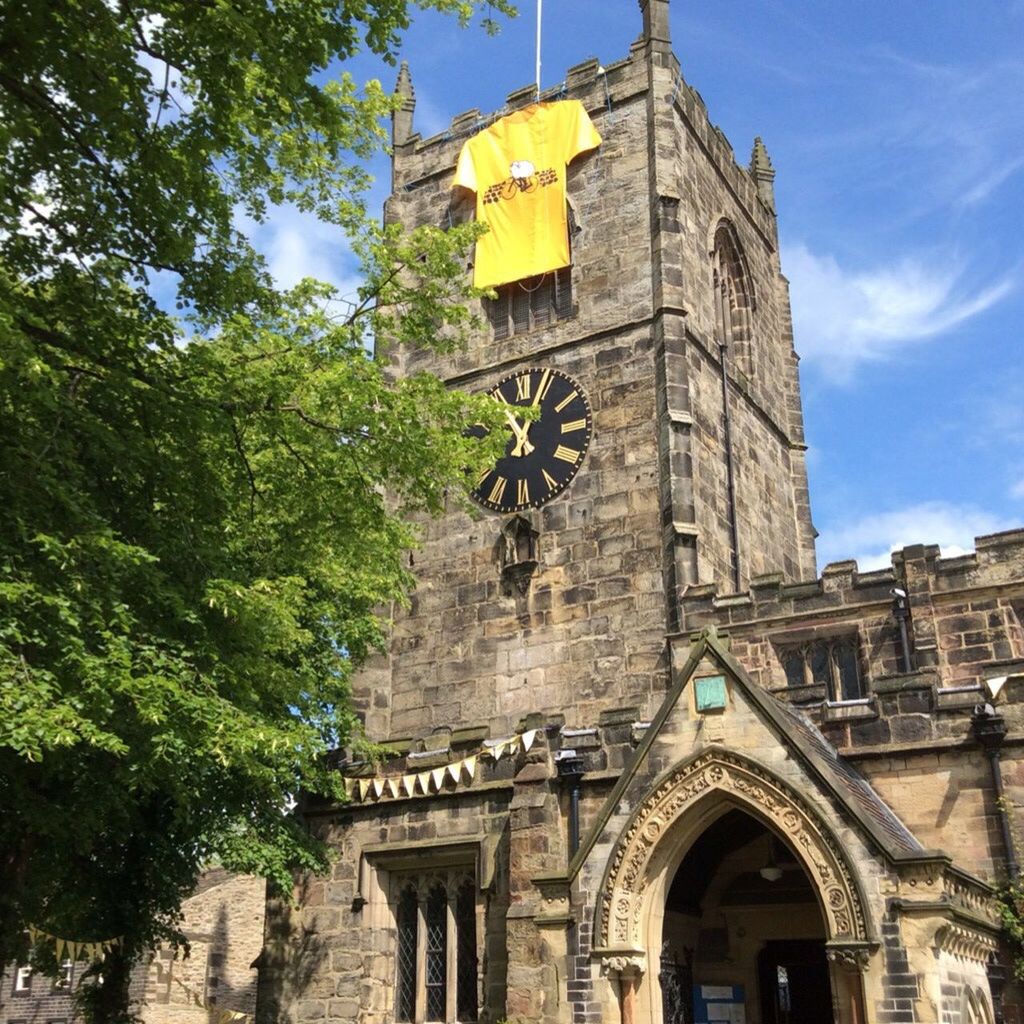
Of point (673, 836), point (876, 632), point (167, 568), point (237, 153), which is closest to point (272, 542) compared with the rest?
point (167, 568)

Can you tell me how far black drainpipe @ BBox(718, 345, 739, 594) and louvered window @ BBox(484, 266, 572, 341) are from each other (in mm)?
3479

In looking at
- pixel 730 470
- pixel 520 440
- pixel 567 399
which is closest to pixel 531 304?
pixel 567 399

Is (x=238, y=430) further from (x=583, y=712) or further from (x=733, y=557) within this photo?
(x=733, y=557)

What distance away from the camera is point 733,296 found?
2914cm

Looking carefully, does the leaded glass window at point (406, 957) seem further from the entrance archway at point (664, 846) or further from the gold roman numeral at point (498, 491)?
the gold roman numeral at point (498, 491)

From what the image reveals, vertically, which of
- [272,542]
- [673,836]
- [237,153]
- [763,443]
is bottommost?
[673,836]

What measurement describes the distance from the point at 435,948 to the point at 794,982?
204 inches

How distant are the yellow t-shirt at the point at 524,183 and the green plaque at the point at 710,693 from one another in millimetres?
13947

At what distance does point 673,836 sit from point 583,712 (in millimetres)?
8051

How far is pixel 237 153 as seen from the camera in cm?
1284

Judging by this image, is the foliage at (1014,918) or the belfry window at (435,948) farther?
the belfry window at (435,948)

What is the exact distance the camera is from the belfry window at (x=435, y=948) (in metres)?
18.0

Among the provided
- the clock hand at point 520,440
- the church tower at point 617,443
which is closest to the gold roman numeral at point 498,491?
the church tower at point 617,443

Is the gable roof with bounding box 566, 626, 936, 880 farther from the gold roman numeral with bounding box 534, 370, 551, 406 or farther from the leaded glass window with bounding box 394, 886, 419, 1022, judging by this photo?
the gold roman numeral with bounding box 534, 370, 551, 406
